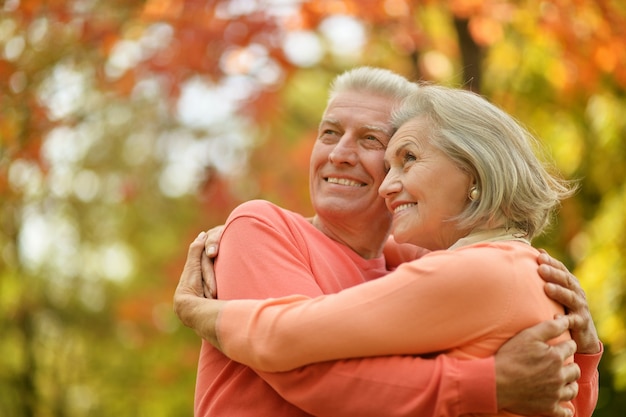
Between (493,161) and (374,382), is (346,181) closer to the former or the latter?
(493,161)

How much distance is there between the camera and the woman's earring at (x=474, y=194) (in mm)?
2662

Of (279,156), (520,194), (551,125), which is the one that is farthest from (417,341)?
(279,156)

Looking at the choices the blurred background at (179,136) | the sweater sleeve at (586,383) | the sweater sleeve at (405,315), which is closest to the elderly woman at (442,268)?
the sweater sleeve at (405,315)

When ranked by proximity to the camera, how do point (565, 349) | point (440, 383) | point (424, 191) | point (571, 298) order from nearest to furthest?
1. point (440, 383)
2. point (565, 349)
3. point (571, 298)
4. point (424, 191)

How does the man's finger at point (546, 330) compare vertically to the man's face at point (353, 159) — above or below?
below

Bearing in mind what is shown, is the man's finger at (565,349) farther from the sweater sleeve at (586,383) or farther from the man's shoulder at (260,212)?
A: the man's shoulder at (260,212)

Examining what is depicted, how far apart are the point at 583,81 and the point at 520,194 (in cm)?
477

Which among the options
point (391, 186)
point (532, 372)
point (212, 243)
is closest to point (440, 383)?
point (532, 372)

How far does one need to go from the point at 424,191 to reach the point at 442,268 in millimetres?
405

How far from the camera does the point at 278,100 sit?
30.9ft

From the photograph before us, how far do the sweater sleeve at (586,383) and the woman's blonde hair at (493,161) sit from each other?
43 centimetres

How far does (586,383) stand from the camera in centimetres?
288

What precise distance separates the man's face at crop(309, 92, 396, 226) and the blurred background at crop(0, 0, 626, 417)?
1753 mm

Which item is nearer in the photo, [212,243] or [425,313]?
[425,313]
